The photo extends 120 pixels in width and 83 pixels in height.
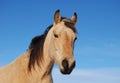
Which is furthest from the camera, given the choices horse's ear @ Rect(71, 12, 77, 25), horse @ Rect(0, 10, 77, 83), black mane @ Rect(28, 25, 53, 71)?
horse's ear @ Rect(71, 12, 77, 25)

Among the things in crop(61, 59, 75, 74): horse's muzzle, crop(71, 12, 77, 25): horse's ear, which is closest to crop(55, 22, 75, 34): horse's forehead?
crop(71, 12, 77, 25): horse's ear

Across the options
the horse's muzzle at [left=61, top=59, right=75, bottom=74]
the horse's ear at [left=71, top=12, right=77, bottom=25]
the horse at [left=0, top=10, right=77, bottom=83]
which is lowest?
the horse's muzzle at [left=61, top=59, right=75, bottom=74]

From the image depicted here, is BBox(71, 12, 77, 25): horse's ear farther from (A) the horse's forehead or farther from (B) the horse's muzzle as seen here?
(B) the horse's muzzle

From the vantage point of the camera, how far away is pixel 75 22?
32.4 feet

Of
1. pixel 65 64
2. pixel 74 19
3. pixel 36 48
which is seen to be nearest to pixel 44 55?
pixel 36 48

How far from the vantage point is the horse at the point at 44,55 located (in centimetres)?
884

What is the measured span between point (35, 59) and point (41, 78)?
1.79 feet

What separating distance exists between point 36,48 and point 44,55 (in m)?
0.35

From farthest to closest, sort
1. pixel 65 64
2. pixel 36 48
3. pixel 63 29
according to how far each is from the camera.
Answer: pixel 36 48 → pixel 63 29 → pixel 65 64

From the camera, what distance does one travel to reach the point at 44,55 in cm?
940

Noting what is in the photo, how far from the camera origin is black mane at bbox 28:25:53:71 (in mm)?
9391

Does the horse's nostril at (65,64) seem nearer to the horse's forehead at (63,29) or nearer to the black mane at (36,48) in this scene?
the horse's forehead at (63,29)

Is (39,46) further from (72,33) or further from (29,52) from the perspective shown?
(72,33)

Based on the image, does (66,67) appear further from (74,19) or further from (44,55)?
(74,19)
